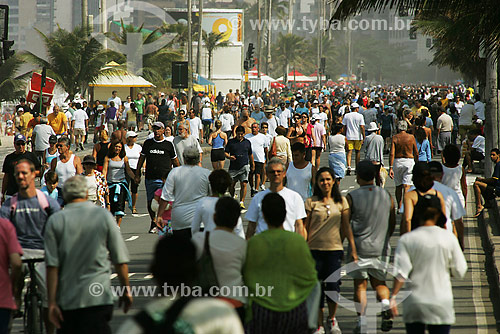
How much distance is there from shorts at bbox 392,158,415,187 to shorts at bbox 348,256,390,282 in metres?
6.50

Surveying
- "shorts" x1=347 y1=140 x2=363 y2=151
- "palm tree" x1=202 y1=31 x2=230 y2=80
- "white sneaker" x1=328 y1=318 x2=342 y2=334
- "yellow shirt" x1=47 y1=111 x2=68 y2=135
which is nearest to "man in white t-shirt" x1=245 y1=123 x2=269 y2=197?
"shorts" x1=347 y1=140 x2=363 y2=151

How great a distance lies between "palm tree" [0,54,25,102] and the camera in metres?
38.9

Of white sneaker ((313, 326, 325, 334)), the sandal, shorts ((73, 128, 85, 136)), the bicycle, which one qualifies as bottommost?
the sandal

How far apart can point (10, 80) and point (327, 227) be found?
33.4 meters

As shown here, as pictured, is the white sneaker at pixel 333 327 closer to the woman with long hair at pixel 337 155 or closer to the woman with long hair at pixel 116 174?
the woman with long hair at pixel 116 174

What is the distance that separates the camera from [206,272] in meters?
5.72

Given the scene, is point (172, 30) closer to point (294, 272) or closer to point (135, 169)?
point (135, 169)

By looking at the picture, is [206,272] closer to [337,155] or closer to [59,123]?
[337,155]

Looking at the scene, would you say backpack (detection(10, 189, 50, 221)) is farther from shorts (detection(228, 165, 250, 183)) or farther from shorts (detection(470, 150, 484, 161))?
shorts (detection(470, 150, 484, 161))

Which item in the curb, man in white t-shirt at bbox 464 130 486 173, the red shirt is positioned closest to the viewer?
the red shirt

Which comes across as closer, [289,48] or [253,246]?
[253,246]

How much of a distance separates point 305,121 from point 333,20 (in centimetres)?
829

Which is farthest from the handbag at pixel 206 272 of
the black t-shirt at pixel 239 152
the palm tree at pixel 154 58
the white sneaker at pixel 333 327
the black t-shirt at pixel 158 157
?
the palm tree at pixel 154 58

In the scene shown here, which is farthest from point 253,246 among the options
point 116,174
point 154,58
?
point 154,58
